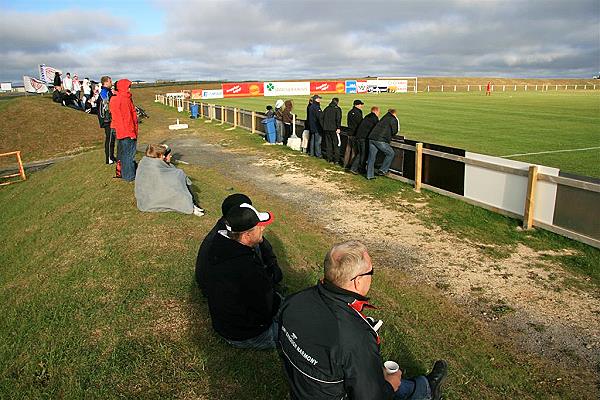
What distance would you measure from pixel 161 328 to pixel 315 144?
10548 mm

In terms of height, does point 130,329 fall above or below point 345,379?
below

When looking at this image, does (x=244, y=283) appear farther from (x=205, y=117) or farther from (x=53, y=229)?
(x=205, y=117)

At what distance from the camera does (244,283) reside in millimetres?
3453

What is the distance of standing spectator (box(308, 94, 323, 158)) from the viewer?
13.6 m

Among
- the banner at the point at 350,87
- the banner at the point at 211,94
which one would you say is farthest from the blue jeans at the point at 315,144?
the banner at the point at 350,87

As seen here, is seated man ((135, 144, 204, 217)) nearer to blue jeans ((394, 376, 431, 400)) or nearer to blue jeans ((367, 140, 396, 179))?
blue jeans ((367, 140, 396, 179))

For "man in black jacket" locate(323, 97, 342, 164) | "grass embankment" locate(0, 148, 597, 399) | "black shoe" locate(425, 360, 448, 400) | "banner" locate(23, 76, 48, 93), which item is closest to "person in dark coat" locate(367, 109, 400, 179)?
"man in black jacket" locate(323, 97, 342, 164)

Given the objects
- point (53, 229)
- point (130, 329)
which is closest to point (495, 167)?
point (130, 329)

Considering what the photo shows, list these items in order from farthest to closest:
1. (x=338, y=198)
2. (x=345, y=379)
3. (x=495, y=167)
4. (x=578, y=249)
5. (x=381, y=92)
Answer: (x=381, y=92), (x=338, y=198), (x=495, y=167), (x=578, y=249), (x=345, y=379)

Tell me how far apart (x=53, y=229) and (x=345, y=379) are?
8538 mm

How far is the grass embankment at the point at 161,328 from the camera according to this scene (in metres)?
3.74

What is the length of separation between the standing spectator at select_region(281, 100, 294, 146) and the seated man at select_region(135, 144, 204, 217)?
930 cm

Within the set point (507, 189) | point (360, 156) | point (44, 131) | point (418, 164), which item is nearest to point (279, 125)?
point (360, 156)

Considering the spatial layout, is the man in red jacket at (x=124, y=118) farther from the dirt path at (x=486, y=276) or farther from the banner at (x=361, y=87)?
the banner at (x=361, y=87)
